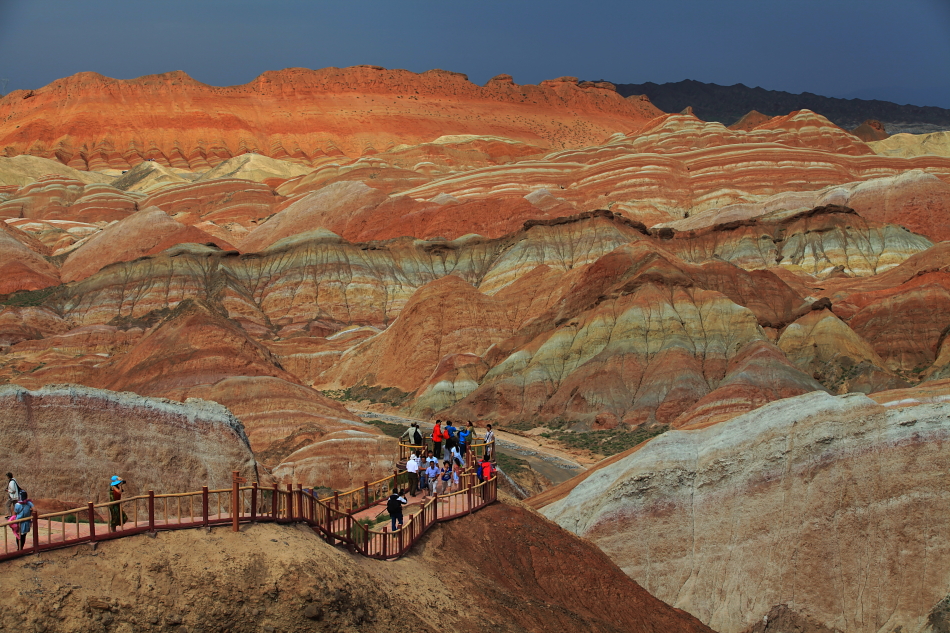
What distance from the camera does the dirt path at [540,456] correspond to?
52.9 meters

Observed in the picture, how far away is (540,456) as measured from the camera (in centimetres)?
5788

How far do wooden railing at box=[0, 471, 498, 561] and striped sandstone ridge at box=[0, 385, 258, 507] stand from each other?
1.57 metres

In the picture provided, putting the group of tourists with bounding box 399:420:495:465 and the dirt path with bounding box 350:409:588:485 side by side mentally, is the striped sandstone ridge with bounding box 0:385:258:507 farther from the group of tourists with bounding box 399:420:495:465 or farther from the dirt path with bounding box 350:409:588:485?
the dirt path with bounding box 350:409:588:485

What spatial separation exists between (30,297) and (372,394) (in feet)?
142

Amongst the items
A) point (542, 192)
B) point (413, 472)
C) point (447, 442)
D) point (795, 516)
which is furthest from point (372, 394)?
point (542, 192)

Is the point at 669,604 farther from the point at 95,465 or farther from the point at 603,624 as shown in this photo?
the point at 95,465

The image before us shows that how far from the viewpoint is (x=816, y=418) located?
30.4m

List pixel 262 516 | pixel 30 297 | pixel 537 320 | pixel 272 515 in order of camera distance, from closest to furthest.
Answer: pixel 262 516
pixel 272 515
pixel 537 320
pixel 30 297

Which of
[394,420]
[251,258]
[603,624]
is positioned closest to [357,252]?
[251,258]

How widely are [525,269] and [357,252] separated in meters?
19.6

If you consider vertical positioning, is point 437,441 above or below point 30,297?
above

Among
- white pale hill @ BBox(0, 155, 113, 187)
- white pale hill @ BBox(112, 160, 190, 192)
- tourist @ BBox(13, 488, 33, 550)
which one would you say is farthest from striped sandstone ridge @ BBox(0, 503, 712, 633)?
white pale hill @ BBox(0, 155, 113, 187)

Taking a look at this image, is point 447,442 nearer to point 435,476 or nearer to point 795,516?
point 435,476

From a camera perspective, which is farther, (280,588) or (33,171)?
(33,171)
